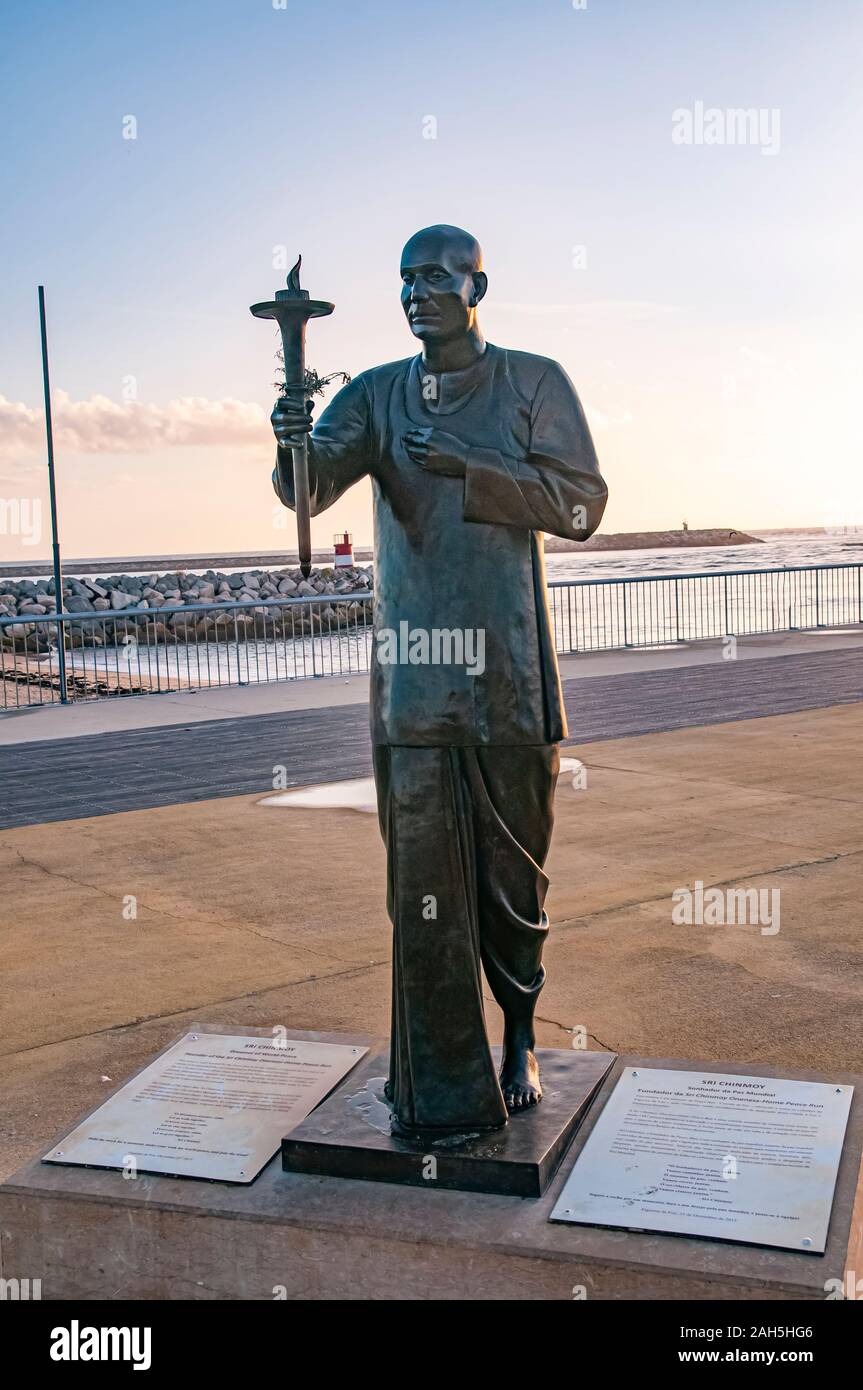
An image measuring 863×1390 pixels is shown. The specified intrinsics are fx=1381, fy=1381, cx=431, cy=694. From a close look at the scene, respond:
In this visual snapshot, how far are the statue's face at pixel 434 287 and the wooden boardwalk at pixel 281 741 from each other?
4805 millimetres

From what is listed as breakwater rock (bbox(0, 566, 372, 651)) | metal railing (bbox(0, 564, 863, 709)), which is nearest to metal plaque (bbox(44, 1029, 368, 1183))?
metal railing (bbox(0, 564, 863, 709))

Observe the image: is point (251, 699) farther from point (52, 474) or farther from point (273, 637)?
point (273, 637)

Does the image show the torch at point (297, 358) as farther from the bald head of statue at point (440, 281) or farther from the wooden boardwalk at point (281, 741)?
the wooden boardwalk at point (281, 741)

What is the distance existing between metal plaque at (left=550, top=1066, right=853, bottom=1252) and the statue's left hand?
1.71 metres

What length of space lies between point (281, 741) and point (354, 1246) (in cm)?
834

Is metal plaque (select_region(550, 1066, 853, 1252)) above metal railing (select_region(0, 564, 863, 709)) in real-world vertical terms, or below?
below

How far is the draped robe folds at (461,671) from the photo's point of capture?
3.37 metres

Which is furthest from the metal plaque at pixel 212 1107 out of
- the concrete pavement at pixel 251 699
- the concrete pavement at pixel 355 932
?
the concrete pavement at pixel 251 699

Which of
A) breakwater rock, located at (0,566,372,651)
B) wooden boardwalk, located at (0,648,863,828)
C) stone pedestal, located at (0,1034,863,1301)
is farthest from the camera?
breakwater rock, located at (0,566,372,651)

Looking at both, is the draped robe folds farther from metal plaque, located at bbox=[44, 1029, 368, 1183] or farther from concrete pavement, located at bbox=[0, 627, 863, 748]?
concrete pavement, located at bbox=[0, 627, 863, 748]

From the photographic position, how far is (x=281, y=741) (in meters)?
11.4

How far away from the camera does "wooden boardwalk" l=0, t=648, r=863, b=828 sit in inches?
371

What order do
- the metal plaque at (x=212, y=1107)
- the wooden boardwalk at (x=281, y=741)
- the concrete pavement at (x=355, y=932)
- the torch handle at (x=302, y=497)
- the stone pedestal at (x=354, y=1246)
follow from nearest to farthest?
the stone pedestal at (x=354, y=1246) → the torch handle at (x=302, y=497) → the metal plaque at (x=212, y=1107) → the concrete pavement at (x=355, y=932) → the wooden boardwalk at (x=281, y=741)
